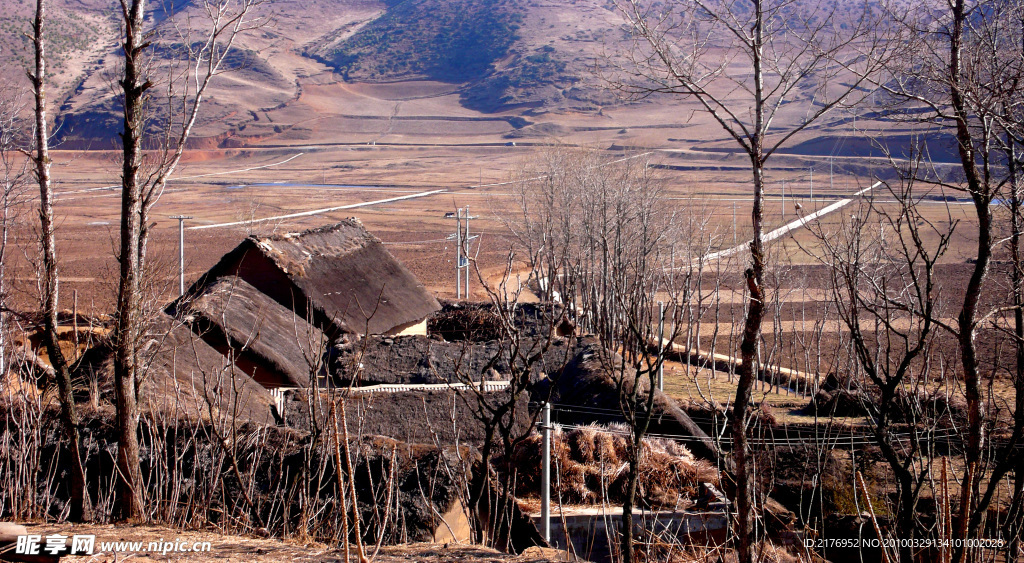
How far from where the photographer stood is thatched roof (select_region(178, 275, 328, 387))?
9.91 meters

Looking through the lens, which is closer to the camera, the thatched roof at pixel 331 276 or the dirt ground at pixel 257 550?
the dirt ground at pixel 257 550

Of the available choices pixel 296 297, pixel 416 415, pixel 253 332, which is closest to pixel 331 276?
pixel 296 297

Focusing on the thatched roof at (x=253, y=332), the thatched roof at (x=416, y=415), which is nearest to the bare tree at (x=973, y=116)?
the thatched roof at (x=416, y=415)

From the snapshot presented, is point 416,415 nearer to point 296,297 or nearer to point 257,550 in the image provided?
point 257,550

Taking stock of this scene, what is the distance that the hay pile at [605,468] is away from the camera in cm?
834

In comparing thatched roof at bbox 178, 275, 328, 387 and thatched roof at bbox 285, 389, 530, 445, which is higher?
thatched roof at bbox 178, 275, 328, 387

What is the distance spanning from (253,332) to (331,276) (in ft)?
10.2

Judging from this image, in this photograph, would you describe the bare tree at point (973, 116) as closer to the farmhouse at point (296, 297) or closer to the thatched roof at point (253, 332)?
the farmhouse at point (296, 297)

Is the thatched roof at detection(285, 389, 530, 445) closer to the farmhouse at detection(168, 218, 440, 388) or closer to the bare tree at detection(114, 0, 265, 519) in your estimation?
the farmhouse at detection(168, 218, 440, 388)

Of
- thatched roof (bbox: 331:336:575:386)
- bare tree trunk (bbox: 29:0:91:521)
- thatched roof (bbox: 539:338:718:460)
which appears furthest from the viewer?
thatched roof (bbox: 331:336:575:386)

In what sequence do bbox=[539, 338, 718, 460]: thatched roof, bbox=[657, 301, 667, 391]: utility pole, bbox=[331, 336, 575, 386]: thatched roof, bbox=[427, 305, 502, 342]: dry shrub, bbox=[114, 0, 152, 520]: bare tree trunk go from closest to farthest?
bbox=[657, 301, 667, 391]: utility pole, bbox=[114, 0, 152, 520]: bare tree trunk, bbox=[539, 338, 718, 460]: thatched roof, bbox=[331, 336, 575, 386]: thatched roof, bbox=[427, 305, 502, 342]: dry shrub

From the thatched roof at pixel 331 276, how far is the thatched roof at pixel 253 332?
536 millimetres

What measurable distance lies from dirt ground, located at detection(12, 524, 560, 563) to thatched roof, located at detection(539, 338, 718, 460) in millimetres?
4118

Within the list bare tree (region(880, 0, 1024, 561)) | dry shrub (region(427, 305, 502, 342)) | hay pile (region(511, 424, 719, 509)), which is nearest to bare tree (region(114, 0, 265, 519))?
hay pile (region(511, 424, 719, 509))
